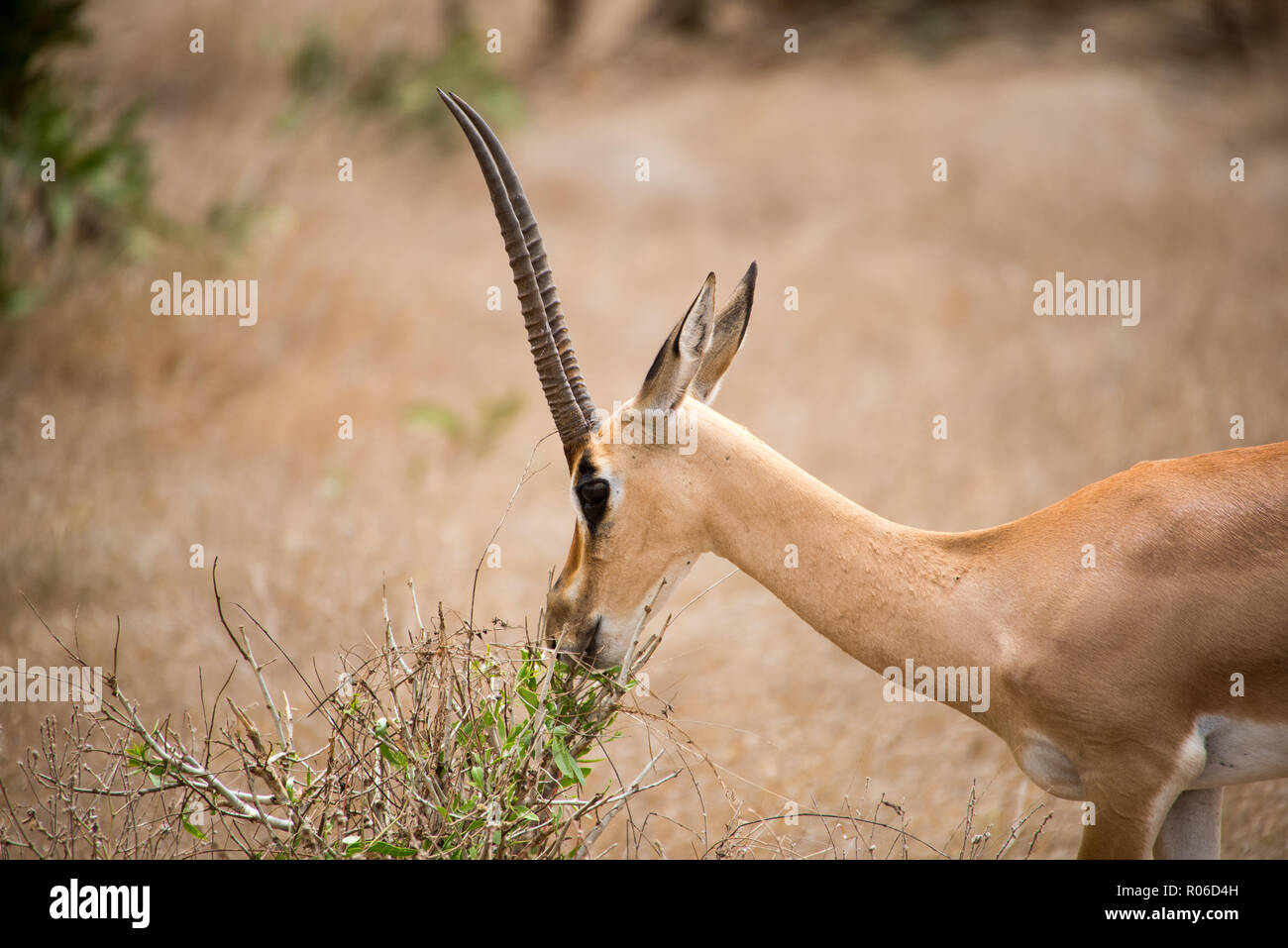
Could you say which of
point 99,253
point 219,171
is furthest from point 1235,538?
point 219,171

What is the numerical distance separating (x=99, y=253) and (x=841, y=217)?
8.65 m

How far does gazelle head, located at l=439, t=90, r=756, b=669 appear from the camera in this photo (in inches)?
136

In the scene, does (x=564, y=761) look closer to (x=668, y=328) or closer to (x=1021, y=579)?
(x=1021, y=579)

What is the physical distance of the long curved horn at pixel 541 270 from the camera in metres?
3.57

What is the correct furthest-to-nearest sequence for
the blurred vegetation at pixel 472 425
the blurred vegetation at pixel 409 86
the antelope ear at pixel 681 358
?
the blurred vegetation at pixel 409 86 < the blurred vegetation at pixel 472 425 < the antelope ear at pixel 681 358

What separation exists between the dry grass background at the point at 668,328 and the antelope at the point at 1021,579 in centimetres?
75

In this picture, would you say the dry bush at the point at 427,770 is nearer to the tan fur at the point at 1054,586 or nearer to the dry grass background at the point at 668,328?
the tan fur at the point at 1054,586

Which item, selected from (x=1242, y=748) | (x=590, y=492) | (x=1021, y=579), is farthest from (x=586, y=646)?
(x=1242, y=748)

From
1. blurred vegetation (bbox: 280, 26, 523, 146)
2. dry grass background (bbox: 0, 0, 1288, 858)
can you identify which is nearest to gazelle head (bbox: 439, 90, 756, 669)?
dry grass background (bbox: 0, 0, 1288, 858)

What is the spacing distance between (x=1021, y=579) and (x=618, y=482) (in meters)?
1.31

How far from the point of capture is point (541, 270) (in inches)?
143

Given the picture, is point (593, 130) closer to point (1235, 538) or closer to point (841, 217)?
point (841, 217)

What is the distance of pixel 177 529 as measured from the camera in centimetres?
722

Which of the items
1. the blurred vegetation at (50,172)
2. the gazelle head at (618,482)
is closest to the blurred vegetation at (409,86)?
the blurred vegetation at (50,172)
